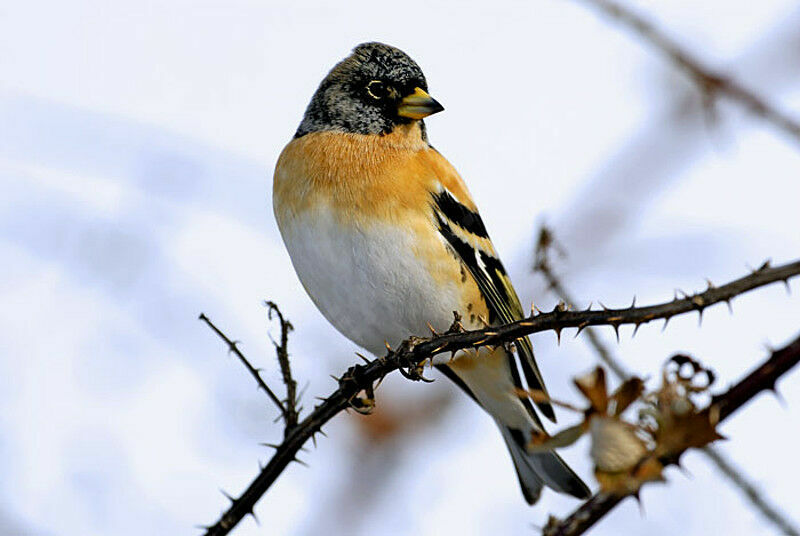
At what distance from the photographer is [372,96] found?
16.6 ft

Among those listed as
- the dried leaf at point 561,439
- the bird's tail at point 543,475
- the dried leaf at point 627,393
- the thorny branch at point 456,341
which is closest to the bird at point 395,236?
the bird's tail at point 543,475

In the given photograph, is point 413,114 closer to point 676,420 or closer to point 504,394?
point 504,394

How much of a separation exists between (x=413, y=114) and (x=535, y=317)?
3.08 m

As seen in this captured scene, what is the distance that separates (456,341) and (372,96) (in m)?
2.98

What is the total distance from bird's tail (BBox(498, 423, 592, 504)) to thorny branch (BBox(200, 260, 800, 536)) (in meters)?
1.33

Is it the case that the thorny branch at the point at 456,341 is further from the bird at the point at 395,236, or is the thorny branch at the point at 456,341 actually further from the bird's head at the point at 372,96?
the bird's head at the point at 372,96

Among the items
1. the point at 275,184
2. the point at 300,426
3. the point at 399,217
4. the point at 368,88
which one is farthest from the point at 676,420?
the point at 368,88

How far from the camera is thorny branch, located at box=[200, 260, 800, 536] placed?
1.57m

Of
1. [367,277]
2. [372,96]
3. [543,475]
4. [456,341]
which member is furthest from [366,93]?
[456,341]

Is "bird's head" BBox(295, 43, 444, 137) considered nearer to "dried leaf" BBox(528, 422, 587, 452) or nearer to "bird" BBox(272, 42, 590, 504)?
"bird" BBox(272, 42, 590, 504)

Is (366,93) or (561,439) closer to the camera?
(561,439)

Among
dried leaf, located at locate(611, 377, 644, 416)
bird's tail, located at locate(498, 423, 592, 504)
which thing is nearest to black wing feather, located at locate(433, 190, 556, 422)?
bird's tail, located at locate(498, 423, 592, 504)

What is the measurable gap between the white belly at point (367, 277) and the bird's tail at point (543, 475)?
0.87 m

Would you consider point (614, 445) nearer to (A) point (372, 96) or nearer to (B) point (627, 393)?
(B) point (627, 393)
